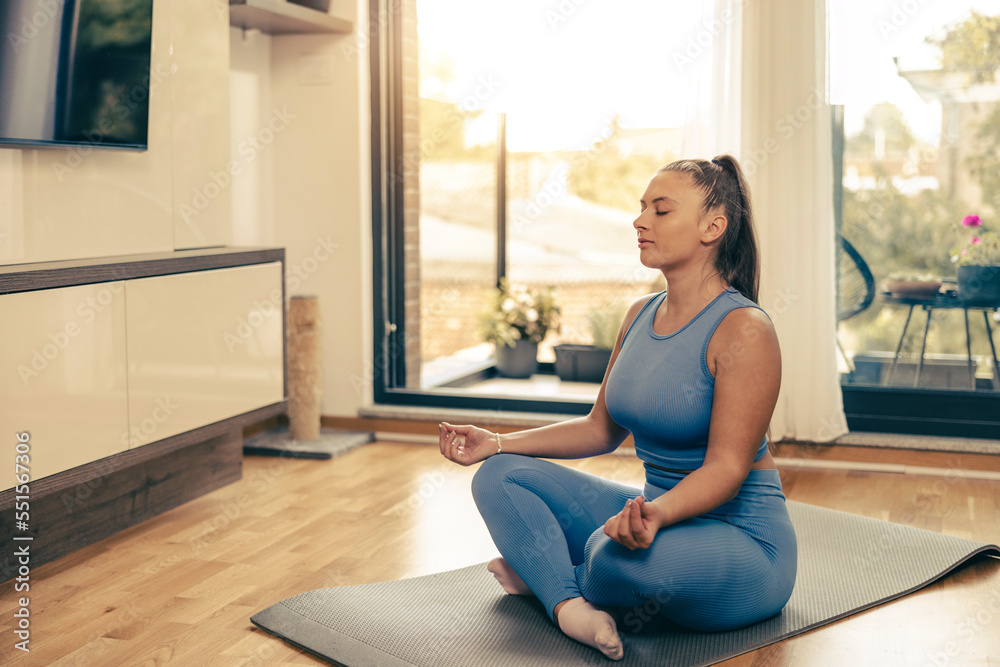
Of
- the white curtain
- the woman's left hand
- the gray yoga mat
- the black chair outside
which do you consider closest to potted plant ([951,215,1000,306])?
the black chair outside

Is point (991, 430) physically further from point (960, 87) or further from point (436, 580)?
point (436, 580)

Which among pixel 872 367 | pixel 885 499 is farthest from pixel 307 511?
pixel 872 367

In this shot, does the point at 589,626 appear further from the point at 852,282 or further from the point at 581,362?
the point at 581,362

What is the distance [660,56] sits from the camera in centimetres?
394

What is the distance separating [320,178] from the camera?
3.67 m

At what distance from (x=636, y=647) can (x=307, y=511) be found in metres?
1.26

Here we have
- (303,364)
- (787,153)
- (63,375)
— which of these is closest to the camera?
(63,375)

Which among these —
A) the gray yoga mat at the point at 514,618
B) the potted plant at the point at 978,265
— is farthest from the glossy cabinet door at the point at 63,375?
the potted plant at the point at 978,265

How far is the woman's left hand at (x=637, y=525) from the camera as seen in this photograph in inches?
60.6

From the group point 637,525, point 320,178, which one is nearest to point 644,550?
point 637,525

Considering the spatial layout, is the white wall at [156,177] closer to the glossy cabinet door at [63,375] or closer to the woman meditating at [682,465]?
the glossy cabinet door at [63,375]

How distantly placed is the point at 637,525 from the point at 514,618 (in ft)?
1.59

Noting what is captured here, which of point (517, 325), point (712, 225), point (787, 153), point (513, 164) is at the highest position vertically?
point (513, 164)

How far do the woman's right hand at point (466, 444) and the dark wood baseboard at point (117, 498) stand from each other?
909 millimetres
